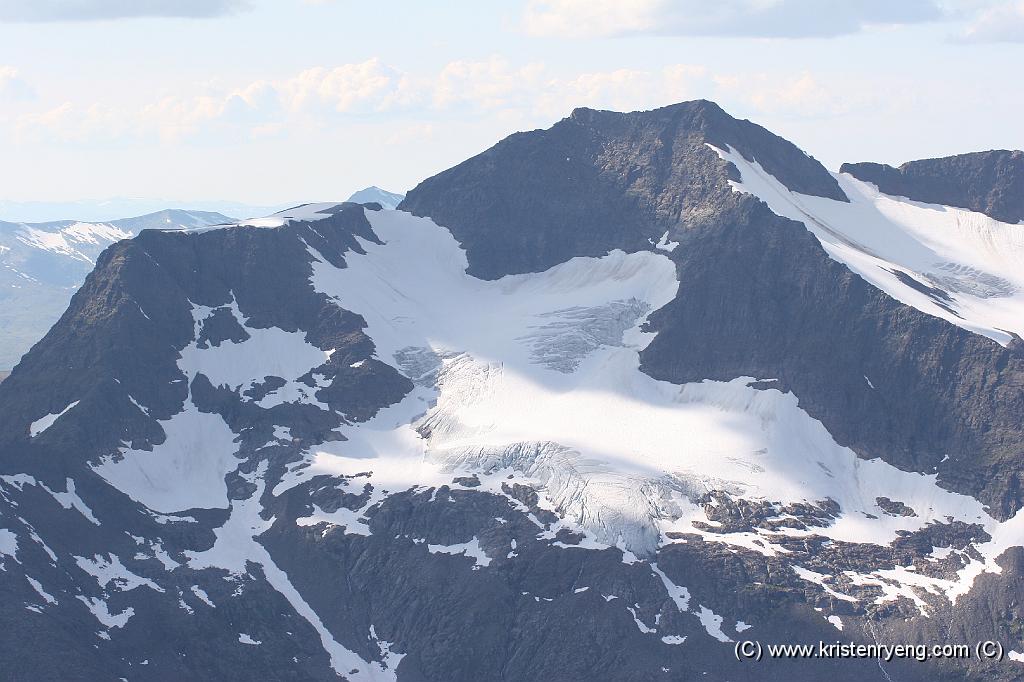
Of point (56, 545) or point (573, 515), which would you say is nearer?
point (56, 545)

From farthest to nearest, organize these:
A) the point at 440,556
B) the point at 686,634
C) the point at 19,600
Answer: the point at 440,556 → the point at 686,634 → the point at 19,600

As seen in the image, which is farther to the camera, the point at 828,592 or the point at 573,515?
the point at 573,515

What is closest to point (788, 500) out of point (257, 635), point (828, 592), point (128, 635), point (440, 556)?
point (828, 592)

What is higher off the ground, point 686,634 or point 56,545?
point 56,545

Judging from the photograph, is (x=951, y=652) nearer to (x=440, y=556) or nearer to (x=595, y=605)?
(x=595, y=605)

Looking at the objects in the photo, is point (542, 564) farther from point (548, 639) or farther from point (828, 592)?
point (828, 592)

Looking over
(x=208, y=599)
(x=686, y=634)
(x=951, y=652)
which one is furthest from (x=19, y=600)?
(x=951, y=652)

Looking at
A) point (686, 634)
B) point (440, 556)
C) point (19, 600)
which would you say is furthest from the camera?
point (440, 556)

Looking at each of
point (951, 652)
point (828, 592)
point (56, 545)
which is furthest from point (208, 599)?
point (951, 652)

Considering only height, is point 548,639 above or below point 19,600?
below
